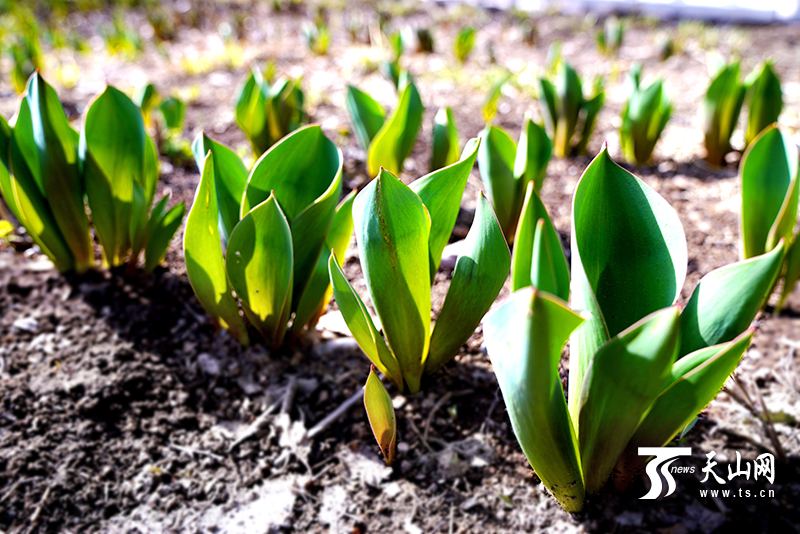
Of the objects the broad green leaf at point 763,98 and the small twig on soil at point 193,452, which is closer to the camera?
the small twig on soil at point 193,452

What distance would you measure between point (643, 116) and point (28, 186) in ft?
7.15

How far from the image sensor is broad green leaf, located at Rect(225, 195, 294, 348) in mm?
1103

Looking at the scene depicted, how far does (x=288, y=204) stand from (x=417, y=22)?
637 centimetres

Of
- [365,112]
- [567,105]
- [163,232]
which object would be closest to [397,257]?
[163,232]

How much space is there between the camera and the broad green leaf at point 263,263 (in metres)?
1.10

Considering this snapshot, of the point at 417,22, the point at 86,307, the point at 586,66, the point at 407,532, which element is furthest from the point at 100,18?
the point at 407,532

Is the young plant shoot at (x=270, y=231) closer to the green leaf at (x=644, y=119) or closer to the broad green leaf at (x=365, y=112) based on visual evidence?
the broad green leaf at (x=365, y=112)

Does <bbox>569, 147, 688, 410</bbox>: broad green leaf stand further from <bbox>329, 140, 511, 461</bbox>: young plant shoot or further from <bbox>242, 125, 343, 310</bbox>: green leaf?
<bbox>242, 125, 343, 310</bbox>: green leaf

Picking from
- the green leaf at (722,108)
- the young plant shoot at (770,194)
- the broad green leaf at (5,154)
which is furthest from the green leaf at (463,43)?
the broad green leaf at (5,154)

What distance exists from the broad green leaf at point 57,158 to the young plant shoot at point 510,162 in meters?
1.05

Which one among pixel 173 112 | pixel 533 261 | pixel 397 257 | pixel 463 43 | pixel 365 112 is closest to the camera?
pixel 533 261

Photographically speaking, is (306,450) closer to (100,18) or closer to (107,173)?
(107,173)

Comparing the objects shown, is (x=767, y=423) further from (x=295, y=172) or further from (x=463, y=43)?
(x=463, y=43)

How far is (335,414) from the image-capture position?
4.41 ft
